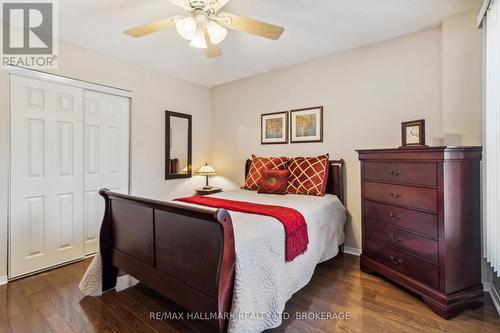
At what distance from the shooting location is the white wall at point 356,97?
263 cm

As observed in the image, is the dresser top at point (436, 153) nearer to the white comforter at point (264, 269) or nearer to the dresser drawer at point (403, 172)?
the dresser drawer at point (403, 172)

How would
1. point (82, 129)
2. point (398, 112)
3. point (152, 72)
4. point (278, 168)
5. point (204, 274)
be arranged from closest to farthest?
1. point (204, 274)
2. point (398, 112)
3. point (82, 129)
4. point (278, 168)
5. point (152, 72)

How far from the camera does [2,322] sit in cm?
185

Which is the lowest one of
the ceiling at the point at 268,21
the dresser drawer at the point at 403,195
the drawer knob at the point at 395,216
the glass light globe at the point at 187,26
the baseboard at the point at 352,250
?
the baseboard at the point at 352,250

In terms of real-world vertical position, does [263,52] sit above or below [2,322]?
above

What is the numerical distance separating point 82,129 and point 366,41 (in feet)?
11.2

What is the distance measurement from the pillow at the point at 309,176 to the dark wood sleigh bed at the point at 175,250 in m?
1.75

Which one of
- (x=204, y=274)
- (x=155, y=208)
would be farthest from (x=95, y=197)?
(x=204, y=274)

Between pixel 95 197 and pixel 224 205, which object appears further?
pixel 95 197

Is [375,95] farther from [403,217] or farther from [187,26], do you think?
[187,26]

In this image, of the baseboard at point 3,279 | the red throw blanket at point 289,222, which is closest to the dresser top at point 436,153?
the red throw blanket at point 289,222

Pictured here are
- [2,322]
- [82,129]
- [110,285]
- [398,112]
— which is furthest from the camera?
[82,129]

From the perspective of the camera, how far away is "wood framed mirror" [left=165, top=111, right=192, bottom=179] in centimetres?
395

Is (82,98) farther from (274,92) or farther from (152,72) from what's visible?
(274,92)
